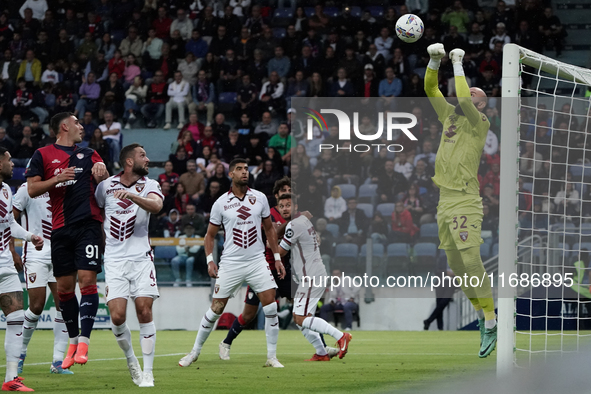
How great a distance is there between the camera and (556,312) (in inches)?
575

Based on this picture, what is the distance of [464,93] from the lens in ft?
25.6

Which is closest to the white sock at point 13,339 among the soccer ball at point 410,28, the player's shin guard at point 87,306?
the player's shin guard at point 87,306

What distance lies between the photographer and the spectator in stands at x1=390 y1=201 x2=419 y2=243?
15.5 meters

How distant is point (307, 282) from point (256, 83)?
11170 millimetres

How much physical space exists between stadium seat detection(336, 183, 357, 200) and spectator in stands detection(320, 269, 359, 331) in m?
1.64

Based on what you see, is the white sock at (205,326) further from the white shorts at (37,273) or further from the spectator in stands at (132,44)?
the spectator in stands at (132,44)

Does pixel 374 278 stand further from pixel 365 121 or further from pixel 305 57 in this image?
pixel 305 57

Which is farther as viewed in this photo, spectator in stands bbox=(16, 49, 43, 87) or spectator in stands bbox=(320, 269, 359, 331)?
spectator in stands bbox=(16, 49, 43, 87)

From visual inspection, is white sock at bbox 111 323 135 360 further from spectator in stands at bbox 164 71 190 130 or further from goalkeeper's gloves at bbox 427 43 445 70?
spectator in stands at bbox 164 71 190 130

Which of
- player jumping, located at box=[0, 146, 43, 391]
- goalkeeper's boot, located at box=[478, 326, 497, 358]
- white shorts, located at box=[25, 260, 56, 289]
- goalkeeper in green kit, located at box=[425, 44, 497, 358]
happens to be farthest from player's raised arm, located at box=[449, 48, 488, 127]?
white shorts, located at box=[25, 260, 56, 289]

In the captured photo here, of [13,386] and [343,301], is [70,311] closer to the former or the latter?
[13,386]

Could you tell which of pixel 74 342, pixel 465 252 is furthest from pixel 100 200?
pixel 465 252

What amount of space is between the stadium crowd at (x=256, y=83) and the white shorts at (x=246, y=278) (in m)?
6.40

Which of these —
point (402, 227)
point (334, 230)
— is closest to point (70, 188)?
point (334, 230)
